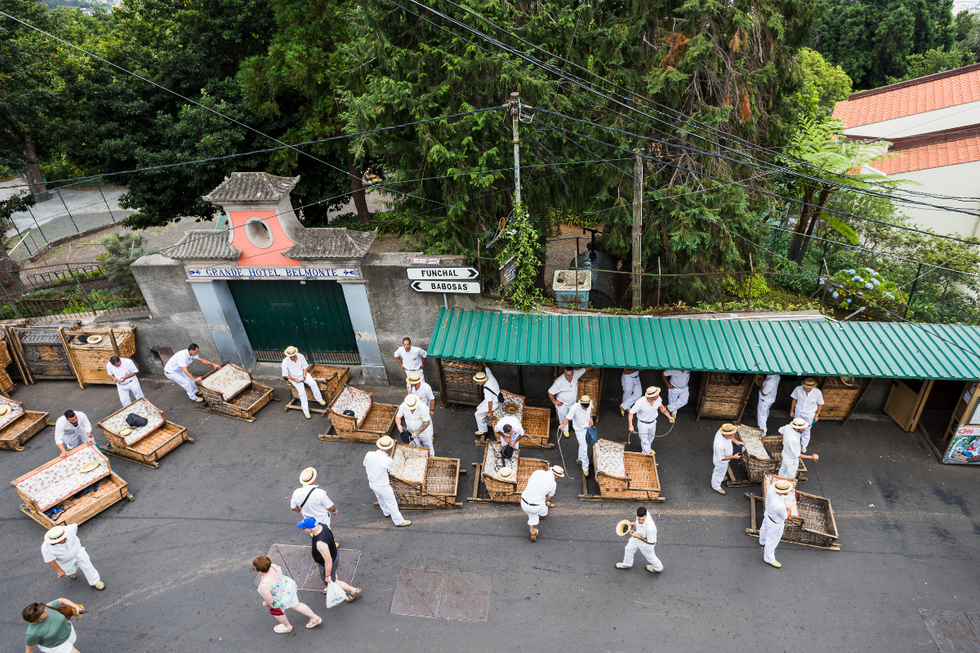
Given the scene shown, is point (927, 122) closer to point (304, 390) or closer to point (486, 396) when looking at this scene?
point (486, 396)

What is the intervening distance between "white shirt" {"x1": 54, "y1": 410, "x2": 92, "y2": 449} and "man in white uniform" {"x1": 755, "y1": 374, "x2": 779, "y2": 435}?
45.7ft

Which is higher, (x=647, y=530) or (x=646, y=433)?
(x=647, y=530)

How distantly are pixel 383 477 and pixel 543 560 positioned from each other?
3046mm

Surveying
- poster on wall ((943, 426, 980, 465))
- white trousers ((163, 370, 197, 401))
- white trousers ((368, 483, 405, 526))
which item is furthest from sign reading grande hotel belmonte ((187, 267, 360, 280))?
poster on wall ((943, 426, 980, 465))

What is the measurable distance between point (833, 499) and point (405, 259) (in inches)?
387

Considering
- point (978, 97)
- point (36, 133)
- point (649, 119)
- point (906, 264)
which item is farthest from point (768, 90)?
point (36, 133)

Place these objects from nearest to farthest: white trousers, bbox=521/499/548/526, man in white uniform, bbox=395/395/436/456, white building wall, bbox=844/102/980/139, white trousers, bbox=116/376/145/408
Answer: white trousers, bbox=521/499/548/526 < man in white uniform, bbox=395/395/436/456 < white trousers, bbox=116/376/145/408 < white building wall, bbox=844/102/980/139

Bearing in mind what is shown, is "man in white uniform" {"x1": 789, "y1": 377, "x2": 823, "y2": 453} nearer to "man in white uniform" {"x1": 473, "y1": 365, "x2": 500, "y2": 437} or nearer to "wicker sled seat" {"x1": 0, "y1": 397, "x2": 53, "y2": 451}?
"man in white uniform" {"x1": 473, "y1": 365, "x2": 500, "y2": 437}

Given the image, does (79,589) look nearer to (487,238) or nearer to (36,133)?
(487,238)

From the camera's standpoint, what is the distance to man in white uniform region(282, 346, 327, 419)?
11516 millimetres

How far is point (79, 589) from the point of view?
27.6 ft

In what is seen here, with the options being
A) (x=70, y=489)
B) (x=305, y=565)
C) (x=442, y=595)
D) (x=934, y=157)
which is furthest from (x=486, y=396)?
(x=934, y=157)

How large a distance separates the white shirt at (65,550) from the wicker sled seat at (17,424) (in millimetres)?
5173

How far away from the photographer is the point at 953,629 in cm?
735
